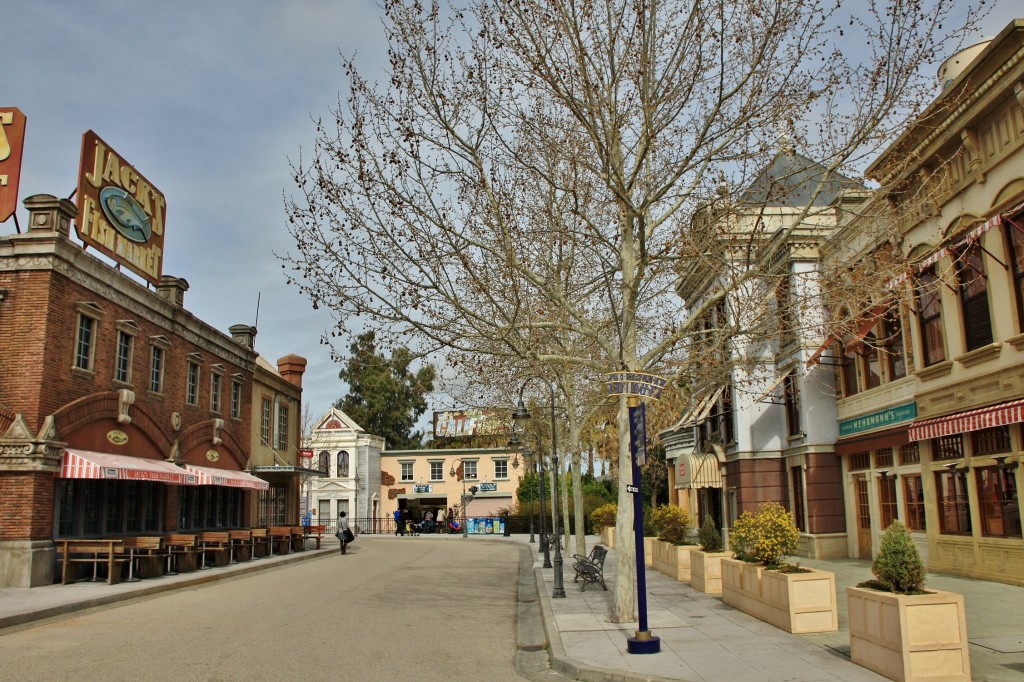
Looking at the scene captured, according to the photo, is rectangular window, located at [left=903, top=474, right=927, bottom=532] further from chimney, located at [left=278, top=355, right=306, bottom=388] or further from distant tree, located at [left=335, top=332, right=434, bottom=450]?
distant tree, located at [left=335, top=332, right=434, bottom=450]

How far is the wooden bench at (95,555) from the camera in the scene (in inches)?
743

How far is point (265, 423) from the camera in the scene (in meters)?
35.9

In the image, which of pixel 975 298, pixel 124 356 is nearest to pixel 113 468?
pixel 124 356

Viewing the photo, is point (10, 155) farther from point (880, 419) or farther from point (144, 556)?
point (880, 419)

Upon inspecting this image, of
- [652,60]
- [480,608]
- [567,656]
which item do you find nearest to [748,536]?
[567,656]

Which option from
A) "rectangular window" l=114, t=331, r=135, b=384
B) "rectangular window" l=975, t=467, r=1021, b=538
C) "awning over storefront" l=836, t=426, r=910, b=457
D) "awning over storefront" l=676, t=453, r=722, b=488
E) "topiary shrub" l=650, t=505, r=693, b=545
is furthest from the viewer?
"awning over storefront" l=676, t=453, r=722, b=488

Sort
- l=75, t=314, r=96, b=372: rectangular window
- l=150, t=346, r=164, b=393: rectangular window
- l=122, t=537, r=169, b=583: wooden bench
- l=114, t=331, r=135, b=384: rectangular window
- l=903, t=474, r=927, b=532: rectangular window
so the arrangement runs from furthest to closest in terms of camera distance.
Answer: l=150, t=346, r=164, b=393: rectangular window
l=114, t=331, r=135, b=384: rectangular window
l=75, t=314, r=96, b=372: rectangular window
l=122, t=537, r=169, b=583: wooden bench
l=903, t=474, r=927, b=532: rectangular window

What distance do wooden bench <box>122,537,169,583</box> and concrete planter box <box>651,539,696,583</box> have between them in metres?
12.7

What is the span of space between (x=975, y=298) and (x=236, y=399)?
26292 mm

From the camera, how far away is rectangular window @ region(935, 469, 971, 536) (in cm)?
1656

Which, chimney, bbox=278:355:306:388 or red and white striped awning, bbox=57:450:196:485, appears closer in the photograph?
red and white striped awning, bbox=57:450:196:485

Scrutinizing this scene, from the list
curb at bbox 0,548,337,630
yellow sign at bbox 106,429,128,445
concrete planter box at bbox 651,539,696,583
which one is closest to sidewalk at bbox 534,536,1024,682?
concrete planter box at bbox 651,539,696,583

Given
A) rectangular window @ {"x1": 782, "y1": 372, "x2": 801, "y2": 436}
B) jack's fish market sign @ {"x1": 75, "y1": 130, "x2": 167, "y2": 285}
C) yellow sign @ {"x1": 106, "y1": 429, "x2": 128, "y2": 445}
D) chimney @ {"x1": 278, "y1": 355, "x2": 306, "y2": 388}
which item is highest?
jack's fish market sign @ {"x1": 75, "y1": 130, "x2": 167, "y2": 285}

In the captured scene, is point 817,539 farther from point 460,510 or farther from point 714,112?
point 460,510
